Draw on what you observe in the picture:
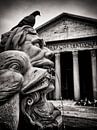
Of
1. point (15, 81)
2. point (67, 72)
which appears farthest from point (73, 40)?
point (15, 81)

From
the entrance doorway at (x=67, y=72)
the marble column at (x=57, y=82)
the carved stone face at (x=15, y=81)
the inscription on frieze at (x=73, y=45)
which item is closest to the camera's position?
the carved stone face at (x=15, y=81)

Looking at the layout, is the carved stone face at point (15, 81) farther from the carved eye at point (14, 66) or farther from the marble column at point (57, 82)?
the marble column at point (57, 82)

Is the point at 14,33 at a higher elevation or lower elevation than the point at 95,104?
higher

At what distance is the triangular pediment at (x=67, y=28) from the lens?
13797 millimetres

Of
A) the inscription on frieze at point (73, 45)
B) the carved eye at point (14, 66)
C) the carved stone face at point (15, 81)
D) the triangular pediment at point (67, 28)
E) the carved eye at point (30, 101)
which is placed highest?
the triangular pediment at point (67, 28)

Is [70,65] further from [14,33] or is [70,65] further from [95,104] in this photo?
[14,33]

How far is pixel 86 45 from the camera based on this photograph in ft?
46.0

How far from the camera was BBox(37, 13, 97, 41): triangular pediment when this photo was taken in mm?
13797

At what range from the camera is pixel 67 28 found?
14680mm

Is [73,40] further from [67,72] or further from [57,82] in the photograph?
[67,72]

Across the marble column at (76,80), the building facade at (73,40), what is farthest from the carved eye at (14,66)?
the marble column at (76,80)

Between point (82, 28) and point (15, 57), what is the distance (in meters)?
12.8

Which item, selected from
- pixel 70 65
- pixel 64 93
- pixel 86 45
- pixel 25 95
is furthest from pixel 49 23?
pixel 25 95

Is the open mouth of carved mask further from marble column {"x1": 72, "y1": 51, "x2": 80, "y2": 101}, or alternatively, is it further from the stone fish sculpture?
marble column {"x1": 72, "y1": 51, "x2": 80, "y2": 101}
